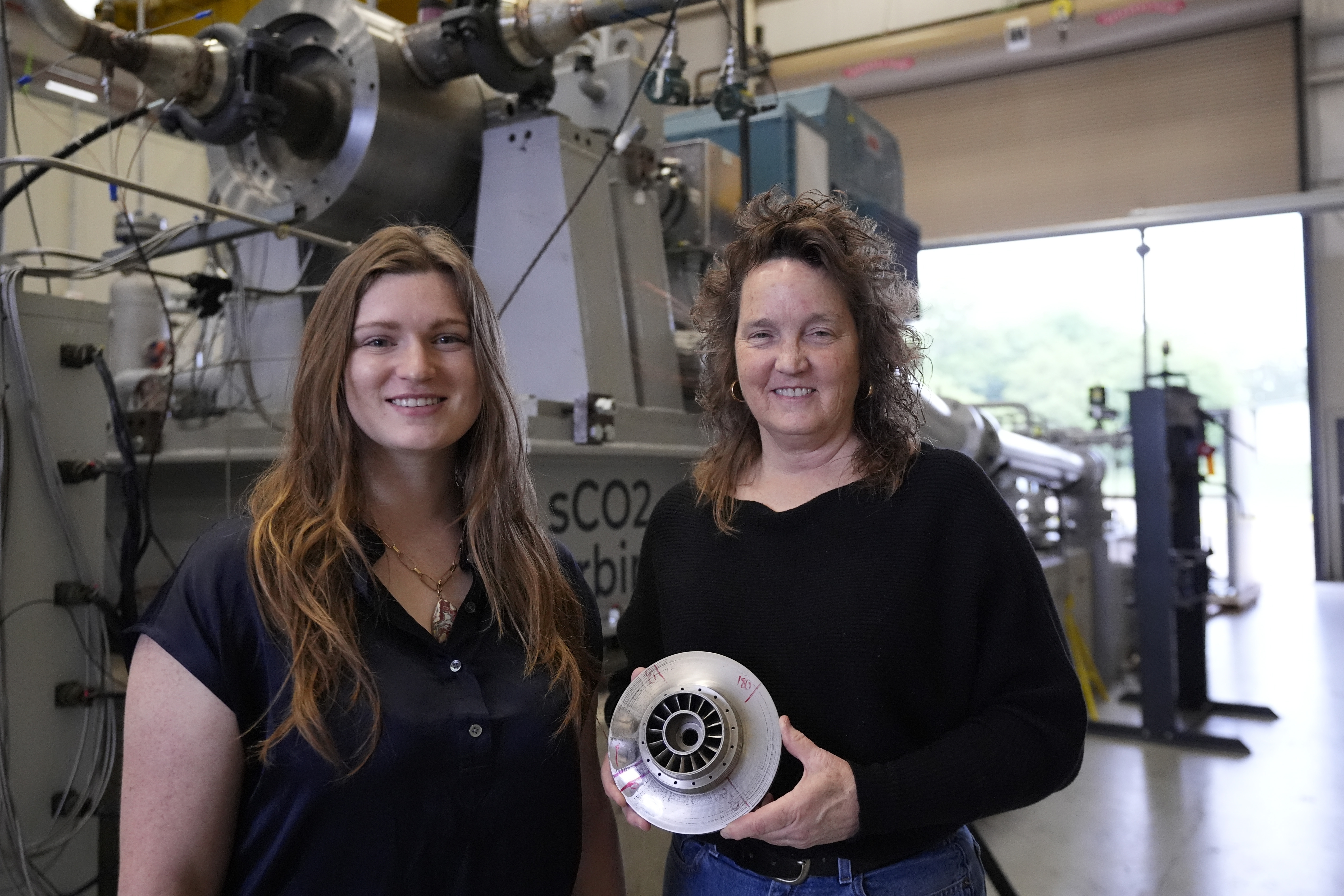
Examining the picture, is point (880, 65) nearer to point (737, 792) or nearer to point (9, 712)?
point (9, 712)

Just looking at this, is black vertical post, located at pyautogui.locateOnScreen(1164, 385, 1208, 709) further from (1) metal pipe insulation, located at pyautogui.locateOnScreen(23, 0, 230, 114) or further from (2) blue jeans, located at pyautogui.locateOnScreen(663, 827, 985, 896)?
(1) metal pipe insulation, located at pyautogui.locateOnScreen(23, 0, 230, 114)

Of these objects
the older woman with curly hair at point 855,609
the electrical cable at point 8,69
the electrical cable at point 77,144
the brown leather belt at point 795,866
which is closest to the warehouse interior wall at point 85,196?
the electrical cable at point 77,144

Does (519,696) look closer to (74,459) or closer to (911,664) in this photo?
(911,664)

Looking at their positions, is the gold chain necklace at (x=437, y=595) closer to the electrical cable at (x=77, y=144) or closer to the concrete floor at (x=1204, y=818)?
the electrical cable at (x=77, y=144)

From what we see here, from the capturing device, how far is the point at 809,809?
91cm

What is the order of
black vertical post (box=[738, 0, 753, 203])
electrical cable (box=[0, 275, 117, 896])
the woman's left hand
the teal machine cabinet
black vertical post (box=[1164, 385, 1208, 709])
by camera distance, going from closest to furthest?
the woman's left hand, electrical cable (box=[0, 275, 117, 896]), black vertical post (box=[738, 0, 753, 203]), the teal machine cabinet, black vertical post (box=[1164, 385, 1208, 709])

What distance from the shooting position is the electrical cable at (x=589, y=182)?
2.02 metres

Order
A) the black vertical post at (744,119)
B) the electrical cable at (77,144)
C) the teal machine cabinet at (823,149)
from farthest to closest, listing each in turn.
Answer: the teal machine cabinet at (823,149), the black vertical post at (744,119), the electrical cable at (77,144)

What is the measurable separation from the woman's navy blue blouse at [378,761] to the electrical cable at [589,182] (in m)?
1.12

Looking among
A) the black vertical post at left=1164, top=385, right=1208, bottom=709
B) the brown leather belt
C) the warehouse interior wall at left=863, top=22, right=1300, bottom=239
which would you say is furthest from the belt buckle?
the warehouse interior wall at left=863, top=22, right=1300, bottom=239

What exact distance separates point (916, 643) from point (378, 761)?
532 mm

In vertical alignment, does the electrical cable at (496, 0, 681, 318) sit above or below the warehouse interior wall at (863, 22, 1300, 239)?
below

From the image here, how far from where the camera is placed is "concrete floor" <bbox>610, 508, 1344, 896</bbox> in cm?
275


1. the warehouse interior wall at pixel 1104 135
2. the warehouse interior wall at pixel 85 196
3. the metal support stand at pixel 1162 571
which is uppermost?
the warehouse interior wall at pixel 1104 135
